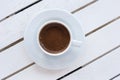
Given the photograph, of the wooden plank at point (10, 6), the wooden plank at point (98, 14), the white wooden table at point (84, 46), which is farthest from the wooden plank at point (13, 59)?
the wooden plank at point (98, 14)

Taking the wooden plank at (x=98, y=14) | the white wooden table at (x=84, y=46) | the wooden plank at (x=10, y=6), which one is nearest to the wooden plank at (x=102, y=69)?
the white wooden table at (x=84, y=46)

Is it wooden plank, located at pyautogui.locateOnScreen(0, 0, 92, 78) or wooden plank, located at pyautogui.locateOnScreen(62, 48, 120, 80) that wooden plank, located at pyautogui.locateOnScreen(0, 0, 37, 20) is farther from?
wooden plank, located at pyautogui.locateOnScreen(62, 48, 120, 80)

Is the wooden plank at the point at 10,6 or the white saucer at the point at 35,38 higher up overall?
the wooden plank at the point at 10,6

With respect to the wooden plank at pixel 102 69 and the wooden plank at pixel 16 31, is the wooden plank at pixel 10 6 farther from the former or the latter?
the wooden plank at pixel 102 69

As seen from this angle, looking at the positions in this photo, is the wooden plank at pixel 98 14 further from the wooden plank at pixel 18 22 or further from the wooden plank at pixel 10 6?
the wooden plank at pixel 10 6

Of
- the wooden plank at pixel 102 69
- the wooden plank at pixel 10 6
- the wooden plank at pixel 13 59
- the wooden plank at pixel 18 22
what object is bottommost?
the wooden plank at pixel 102 69

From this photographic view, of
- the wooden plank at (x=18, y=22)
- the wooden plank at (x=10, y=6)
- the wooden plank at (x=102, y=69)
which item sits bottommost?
the wooden plank at (x=102, y=69)
